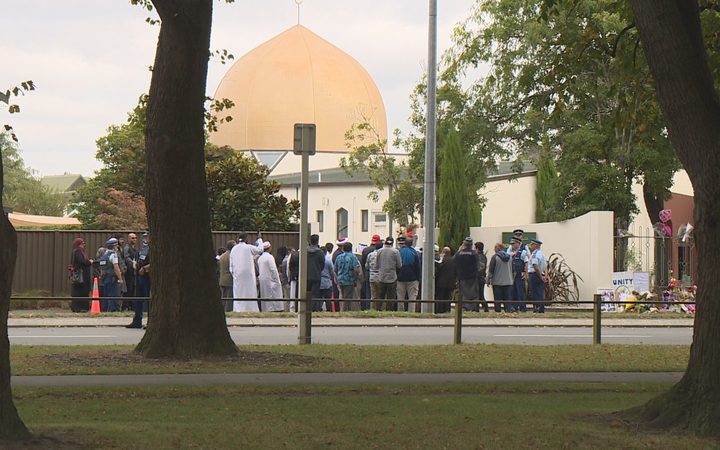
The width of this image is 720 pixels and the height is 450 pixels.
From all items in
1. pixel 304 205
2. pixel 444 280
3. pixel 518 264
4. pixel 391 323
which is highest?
pixel 304 205

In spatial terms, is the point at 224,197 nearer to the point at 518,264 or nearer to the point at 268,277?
the point at 268,277

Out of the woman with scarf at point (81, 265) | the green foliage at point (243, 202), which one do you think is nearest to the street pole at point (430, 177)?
the woman with scarf at point (81, 265)

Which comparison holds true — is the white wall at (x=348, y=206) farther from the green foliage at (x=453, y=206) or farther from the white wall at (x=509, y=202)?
the green foliage at (x=453, y=206)

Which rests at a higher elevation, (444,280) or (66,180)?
(66,180)

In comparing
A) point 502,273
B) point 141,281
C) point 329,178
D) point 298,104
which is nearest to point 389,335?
point 141,281

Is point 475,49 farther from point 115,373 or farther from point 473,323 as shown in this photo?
point 115,373

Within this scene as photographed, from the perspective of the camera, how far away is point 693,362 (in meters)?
10.1

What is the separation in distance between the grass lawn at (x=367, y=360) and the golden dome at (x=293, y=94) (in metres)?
71.6

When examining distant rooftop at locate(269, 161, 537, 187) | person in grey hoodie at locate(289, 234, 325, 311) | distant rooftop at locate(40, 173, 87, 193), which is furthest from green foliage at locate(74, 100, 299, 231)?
distant rooftop at locate(40, 173, 87, 193)

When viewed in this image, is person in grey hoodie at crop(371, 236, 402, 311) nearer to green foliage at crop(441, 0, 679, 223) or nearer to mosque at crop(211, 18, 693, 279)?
green foliage at crop(441, 0, 679, 223)

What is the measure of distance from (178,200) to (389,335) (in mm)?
7725

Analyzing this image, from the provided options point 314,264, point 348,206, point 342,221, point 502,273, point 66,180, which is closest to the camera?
point 314,264

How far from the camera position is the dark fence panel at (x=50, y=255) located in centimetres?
3459

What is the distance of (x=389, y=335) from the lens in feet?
73.6
